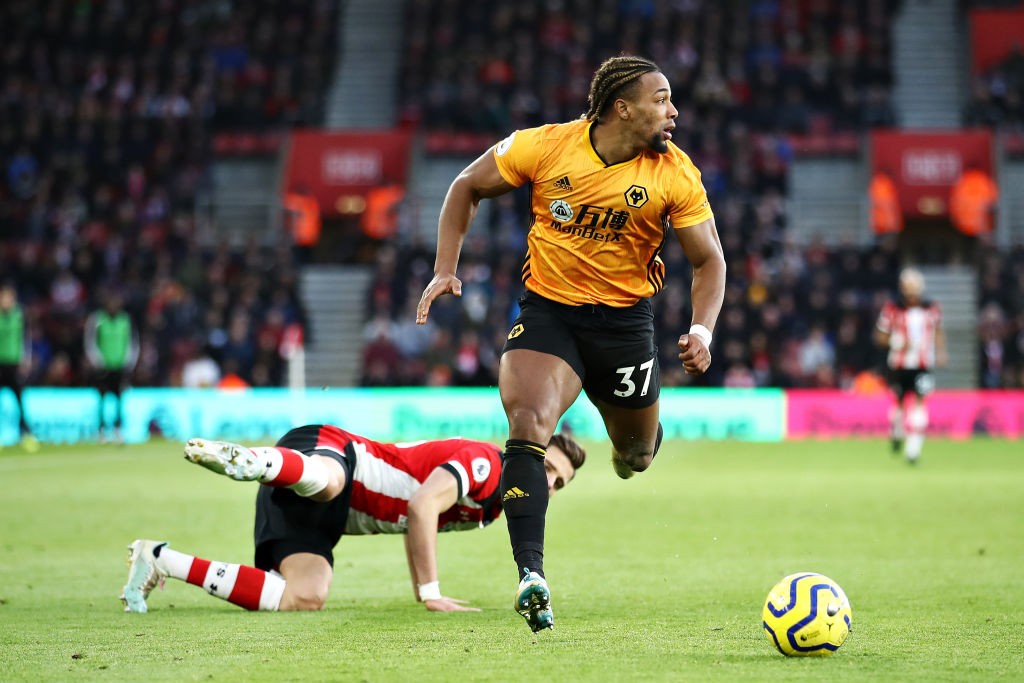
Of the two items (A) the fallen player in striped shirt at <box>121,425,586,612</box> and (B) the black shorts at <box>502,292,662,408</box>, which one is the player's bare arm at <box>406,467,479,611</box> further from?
(B) the black shorts at <box>502,292,662,408</box>

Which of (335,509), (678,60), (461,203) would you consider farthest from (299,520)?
(678,60)

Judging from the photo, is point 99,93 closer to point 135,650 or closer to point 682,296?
point 682,296

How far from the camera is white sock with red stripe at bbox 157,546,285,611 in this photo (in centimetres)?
684

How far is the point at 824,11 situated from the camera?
32.0m

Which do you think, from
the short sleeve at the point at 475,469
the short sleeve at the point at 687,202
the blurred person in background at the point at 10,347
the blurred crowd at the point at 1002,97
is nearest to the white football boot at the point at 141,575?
the short sleeve at the point at 475,469

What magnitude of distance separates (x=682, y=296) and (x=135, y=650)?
19206mm

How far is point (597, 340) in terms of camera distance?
6312 millimetres

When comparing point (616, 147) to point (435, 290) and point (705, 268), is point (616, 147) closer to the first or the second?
point (705, 268)

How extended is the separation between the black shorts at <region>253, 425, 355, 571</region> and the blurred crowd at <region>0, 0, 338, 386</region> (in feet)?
58.2

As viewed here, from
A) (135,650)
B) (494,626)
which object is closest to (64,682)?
(135,650)

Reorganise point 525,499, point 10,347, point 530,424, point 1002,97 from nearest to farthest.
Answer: point 525,499
point 530,424
point 10,347
point 1002,97

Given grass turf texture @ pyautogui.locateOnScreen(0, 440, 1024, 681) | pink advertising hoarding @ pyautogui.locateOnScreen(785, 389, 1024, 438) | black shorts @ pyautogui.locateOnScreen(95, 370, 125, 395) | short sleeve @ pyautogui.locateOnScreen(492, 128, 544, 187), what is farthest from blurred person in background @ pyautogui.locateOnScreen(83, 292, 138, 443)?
short sleeve @ pyautogui.locateOnScreen(492, 128, 544, 187)

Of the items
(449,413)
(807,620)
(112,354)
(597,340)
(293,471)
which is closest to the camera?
(807,620)

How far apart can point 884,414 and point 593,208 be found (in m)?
17.5
